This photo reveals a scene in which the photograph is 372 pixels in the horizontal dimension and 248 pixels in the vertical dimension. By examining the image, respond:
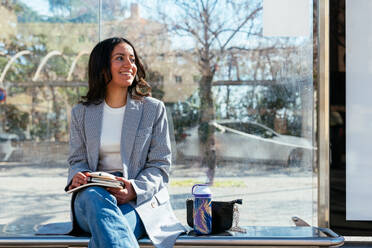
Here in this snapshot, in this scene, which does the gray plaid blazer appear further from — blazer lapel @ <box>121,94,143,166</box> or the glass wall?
the glass wall

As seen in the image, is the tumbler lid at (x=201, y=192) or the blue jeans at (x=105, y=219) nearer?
the blue jeans at (x=105, y=219)

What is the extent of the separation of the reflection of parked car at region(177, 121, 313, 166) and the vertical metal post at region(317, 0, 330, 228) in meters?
0.37

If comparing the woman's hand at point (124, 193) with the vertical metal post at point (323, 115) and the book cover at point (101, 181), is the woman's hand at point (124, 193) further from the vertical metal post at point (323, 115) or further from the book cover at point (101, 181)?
the vertical metal post at point (323, 115)

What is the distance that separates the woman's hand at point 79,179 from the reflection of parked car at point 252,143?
136 cm

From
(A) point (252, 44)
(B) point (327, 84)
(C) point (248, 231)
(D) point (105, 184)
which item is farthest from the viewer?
(A) point (252, 44)

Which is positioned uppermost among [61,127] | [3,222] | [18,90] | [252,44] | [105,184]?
[252,44]

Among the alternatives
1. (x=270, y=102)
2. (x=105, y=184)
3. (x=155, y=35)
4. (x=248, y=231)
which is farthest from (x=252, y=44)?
(x=105, y=184)

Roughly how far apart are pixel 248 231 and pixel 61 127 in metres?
1.82

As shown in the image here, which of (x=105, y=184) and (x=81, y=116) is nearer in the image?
(x=105, y=184)

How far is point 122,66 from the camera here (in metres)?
2.72

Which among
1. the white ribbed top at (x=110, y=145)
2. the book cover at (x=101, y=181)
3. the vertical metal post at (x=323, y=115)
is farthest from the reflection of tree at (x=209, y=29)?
the book cover at (x=101, y=181)

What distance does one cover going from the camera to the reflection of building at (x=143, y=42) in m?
3.70

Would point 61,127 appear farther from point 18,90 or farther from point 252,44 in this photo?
point 252,44

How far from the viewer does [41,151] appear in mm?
3816
